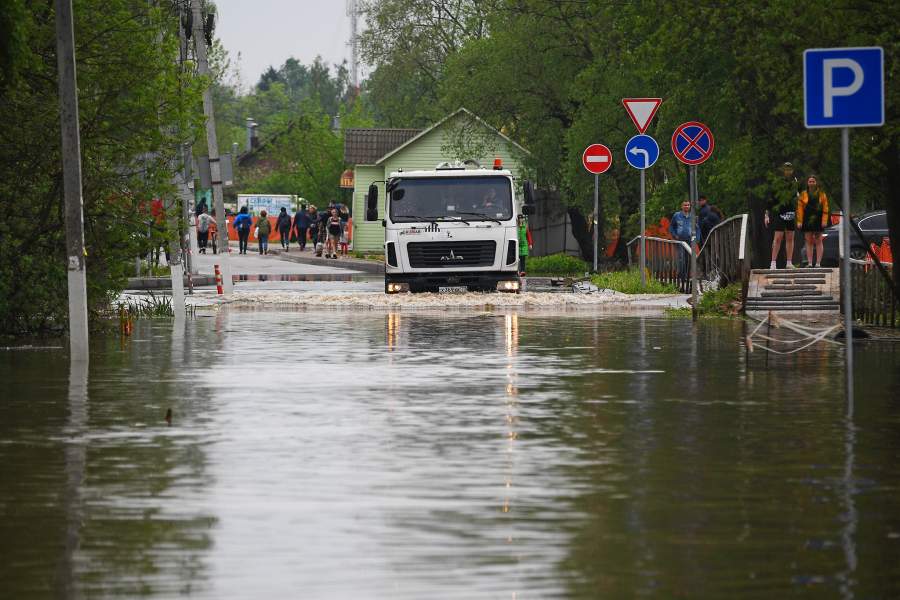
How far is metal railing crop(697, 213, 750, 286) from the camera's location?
2870 cm

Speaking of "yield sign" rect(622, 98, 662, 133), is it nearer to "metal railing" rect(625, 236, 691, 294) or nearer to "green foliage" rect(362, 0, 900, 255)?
"green foliage" rect(362, 0, 900, 255)

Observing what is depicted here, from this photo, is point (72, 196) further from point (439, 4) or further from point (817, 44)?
point (439, 4)

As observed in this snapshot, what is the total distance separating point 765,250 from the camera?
3528cm

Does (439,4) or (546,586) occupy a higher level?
(439,4)

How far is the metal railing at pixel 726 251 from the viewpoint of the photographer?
28703mm

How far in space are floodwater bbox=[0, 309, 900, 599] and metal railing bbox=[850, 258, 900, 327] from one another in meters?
4.10

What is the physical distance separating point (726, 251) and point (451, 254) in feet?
17.8

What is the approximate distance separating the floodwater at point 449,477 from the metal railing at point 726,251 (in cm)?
982

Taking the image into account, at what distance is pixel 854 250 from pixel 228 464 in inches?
1250

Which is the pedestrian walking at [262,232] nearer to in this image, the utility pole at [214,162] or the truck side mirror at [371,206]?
the utility pole at [214,162]

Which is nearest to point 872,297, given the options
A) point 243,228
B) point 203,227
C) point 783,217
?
point 783,217

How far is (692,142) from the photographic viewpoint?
29.1 m

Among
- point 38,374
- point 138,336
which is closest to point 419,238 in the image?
point 138,336

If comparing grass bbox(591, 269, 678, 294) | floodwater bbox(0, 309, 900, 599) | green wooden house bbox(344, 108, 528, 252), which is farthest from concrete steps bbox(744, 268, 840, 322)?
green wooden house bbox(344, 108, 528, 252)
